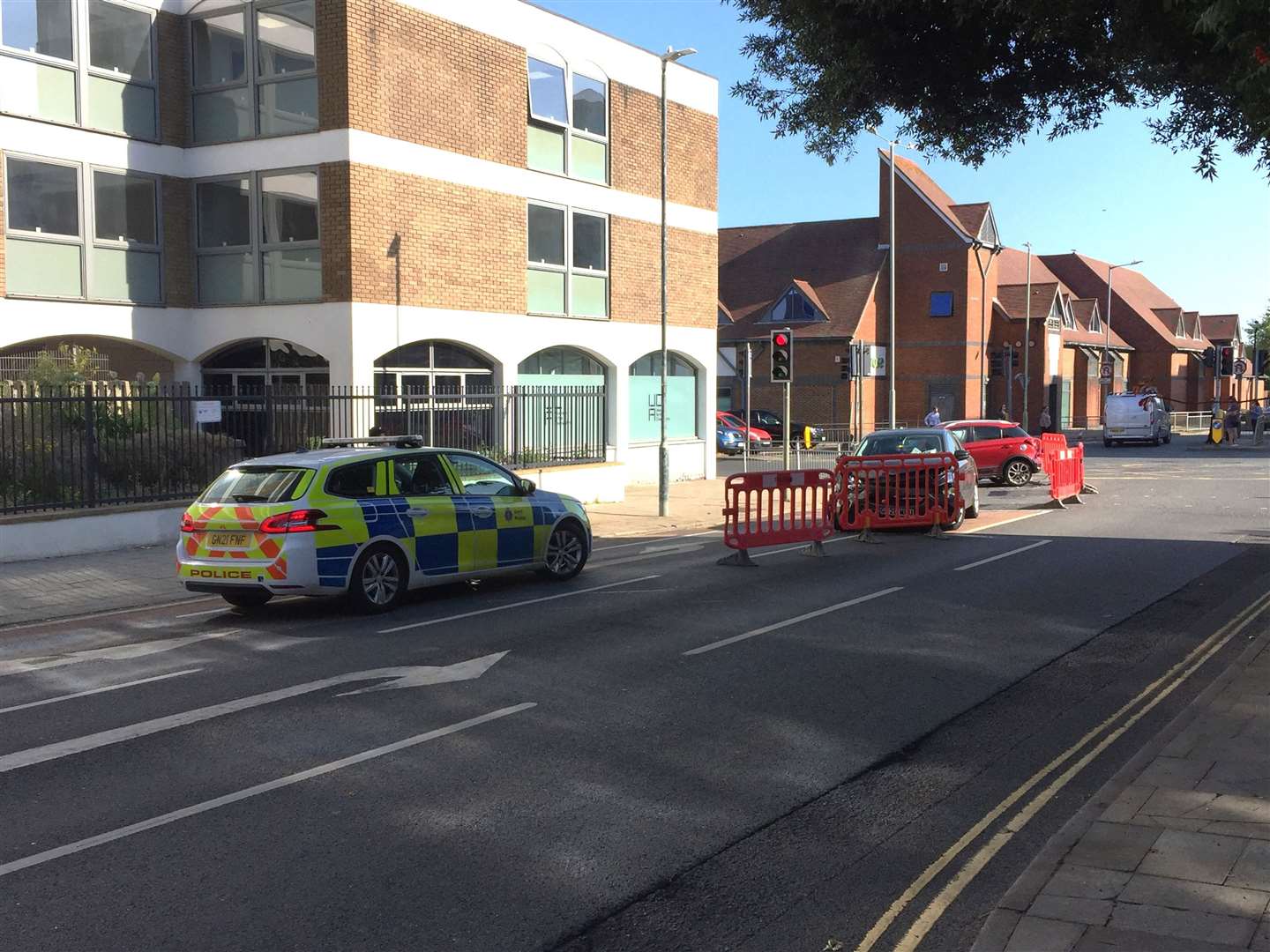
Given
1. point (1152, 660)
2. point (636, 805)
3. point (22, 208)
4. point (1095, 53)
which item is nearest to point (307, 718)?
point (636, 805)

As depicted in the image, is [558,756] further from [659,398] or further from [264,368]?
[659,398]

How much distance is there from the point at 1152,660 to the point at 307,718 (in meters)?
6.21

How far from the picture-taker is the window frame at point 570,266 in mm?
23734

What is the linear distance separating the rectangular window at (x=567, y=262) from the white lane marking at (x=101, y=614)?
40.8 ft

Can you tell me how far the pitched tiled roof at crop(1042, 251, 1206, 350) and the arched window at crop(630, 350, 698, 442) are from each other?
56.2 m

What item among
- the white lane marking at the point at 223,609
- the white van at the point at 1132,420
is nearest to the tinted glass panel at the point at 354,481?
the white lane marking at the point at 223,609

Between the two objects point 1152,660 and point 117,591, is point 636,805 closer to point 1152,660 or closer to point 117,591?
point 1152,660

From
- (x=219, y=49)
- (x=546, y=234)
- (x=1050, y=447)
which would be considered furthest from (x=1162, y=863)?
(x=219, y=49)

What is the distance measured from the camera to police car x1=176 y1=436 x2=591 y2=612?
10.7 m

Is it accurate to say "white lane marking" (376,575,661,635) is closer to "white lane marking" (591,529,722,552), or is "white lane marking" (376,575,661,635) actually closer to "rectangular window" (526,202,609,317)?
"white lane marking" (591,529,722,552)

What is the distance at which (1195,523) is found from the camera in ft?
62.3

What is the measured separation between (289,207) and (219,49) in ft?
11.1

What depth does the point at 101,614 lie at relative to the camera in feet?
39.0

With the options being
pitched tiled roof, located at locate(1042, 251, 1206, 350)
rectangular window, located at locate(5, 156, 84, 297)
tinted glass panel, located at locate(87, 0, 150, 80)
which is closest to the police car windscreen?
rectangular window, located at locate(5, 156, 84, 297)
